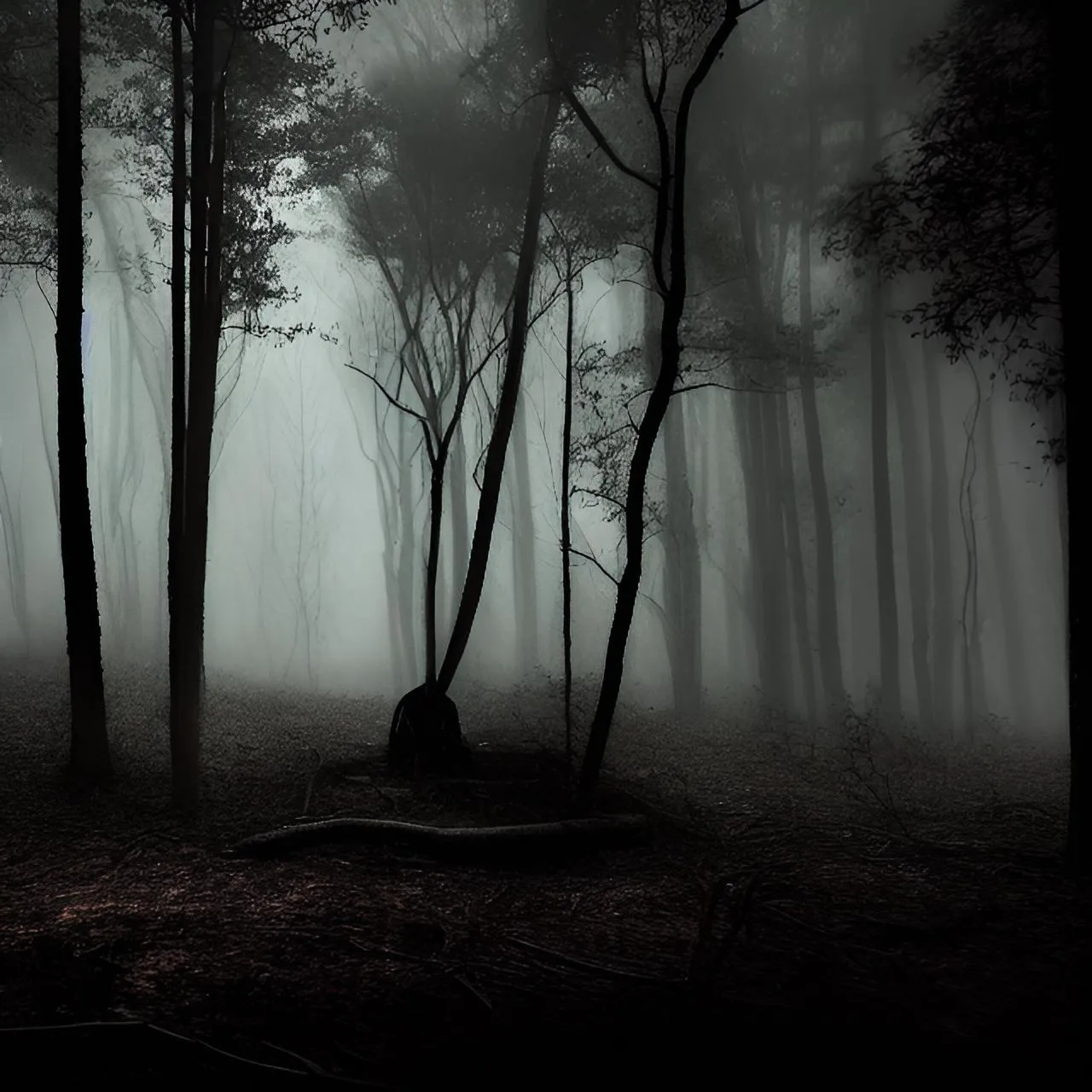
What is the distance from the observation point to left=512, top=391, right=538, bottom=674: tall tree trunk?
70.7 feet

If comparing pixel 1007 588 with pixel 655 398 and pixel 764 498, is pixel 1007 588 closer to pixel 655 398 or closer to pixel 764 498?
pixel 764 498

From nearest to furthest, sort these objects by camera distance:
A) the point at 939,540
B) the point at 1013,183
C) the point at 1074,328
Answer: the point at 1074,328
the point at 1013,183
the point at 939,540

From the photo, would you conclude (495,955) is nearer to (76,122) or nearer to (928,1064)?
(928,1064)

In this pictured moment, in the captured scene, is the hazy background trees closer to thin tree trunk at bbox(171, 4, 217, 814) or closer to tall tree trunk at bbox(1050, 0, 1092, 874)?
thin tree trunk at bbox(171, 4, 217, 814)

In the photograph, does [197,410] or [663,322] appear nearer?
[663,322]

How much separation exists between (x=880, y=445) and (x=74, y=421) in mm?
13072

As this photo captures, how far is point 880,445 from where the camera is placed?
47.5ft

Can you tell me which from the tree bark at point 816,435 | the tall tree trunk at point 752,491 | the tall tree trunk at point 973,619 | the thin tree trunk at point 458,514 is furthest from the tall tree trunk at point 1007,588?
the thin tree trunk at point 458,514

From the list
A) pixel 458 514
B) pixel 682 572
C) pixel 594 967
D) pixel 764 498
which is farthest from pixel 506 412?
pixel 458 514

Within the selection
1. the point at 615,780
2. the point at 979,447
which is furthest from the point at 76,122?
the point at 979,447

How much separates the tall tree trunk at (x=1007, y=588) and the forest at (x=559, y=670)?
35 centimetres

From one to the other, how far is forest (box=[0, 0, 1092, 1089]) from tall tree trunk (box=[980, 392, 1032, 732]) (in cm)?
35

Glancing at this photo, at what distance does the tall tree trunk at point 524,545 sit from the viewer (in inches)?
849

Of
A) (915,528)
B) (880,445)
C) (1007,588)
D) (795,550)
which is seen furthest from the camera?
(1007,588)
